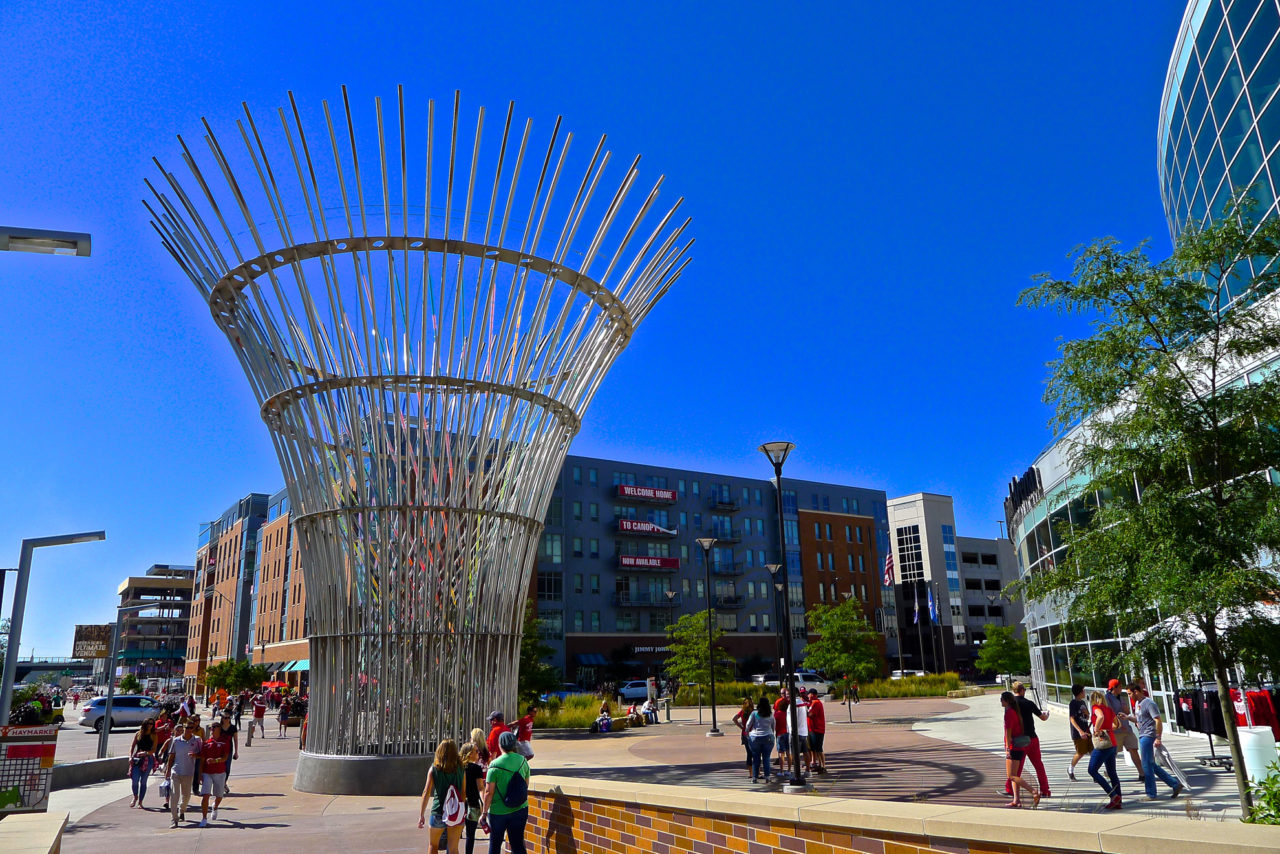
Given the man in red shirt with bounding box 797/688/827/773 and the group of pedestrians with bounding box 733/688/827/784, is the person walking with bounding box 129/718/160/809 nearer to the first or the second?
the group of pedestrians with bounding box 733/688/827/784

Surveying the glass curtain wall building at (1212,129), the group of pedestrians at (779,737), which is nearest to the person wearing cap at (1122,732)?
the glass curtain wall building at (1212,129)

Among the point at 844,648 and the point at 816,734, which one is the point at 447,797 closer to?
the point at 816,734

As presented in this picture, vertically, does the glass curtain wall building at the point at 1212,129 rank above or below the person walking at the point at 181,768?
above

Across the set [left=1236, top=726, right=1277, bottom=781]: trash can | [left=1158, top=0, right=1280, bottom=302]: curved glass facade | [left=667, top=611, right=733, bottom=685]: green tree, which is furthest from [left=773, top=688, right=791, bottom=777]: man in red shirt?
[left=667, top=611, right=733, bottom=685]: green tree

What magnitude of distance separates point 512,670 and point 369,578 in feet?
9.39

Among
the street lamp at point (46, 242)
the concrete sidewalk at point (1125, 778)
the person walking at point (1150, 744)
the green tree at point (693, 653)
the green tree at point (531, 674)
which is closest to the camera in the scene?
the street lamp at point (46, 242)

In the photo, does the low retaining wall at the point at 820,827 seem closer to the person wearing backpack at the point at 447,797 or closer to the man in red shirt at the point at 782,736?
the person wearing backpack at the point at 447,797

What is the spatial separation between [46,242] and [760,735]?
39.8 feet

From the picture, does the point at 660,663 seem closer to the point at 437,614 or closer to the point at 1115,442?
the point at 437,614

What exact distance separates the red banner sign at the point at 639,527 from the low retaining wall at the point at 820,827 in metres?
61.7

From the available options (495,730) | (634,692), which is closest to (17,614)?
(495,730)

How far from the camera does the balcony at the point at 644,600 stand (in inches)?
2731

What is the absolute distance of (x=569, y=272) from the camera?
49.3ft

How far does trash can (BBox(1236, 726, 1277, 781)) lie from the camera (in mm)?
9836
